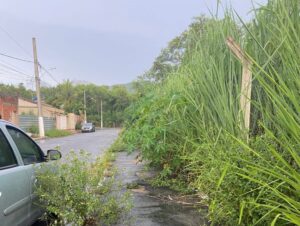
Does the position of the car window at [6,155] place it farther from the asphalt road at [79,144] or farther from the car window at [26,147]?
the asphalt road at [79,144]

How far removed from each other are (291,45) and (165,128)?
383 cm

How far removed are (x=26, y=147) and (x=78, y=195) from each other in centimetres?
102

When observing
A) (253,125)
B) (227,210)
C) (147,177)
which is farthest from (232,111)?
(147,177)

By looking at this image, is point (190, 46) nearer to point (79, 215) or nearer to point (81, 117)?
point (79, 215)

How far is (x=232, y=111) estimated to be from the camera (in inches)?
158

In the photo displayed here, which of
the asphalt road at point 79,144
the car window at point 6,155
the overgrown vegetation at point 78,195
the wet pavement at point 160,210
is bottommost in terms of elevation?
the wet pavement at point 160,210

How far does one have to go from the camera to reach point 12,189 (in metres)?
3.53

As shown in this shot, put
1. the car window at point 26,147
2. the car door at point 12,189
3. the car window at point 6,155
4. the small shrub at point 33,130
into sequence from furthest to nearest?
the small shrub at point 33,130 → the car window at point 26,147 → the car window at point 6,155 → the car door at point 12,189

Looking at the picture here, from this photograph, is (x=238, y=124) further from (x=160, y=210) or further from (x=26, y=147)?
(x=26, y=147)

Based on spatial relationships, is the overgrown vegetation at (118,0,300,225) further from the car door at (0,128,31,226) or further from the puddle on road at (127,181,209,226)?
the car door at (0,128,31,226)

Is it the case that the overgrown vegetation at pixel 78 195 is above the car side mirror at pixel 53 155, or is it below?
below

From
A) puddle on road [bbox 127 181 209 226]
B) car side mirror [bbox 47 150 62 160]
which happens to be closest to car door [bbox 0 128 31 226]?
car side mirror [bbox 47 150 62 160]

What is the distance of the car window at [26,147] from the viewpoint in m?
4.30

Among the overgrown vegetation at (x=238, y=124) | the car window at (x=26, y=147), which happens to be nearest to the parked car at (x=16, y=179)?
the car window at (x=26, y=147)
